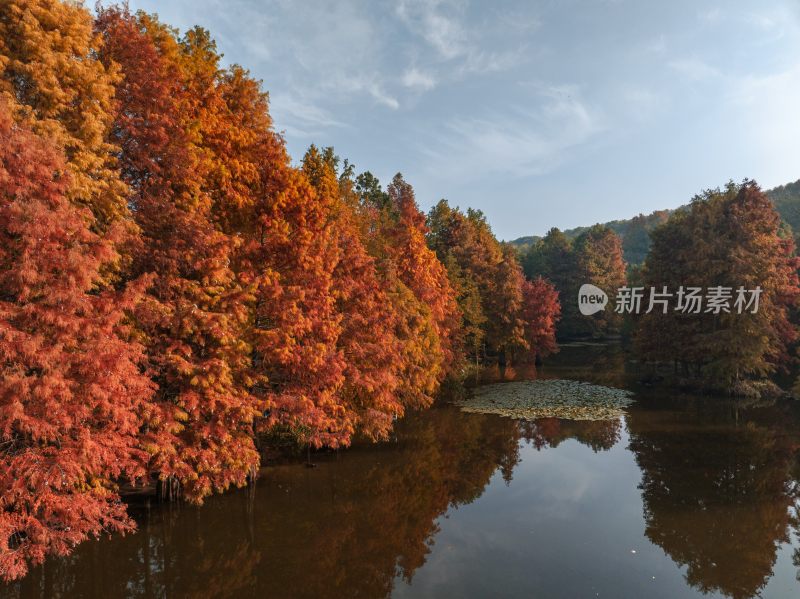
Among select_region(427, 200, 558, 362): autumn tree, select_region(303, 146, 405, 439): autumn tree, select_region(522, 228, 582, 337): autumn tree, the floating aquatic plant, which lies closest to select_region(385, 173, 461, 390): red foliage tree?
the floating aquatic plant

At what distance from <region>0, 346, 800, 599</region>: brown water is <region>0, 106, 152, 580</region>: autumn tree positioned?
2812 mm

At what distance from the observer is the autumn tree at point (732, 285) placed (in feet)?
104

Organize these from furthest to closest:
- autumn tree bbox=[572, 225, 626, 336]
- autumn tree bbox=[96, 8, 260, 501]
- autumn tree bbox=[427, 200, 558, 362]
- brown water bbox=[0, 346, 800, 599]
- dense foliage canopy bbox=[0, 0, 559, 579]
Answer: autumn tree bbox=[572, 225, 626, 336] < autumn tree bbox=[427, 200, 558, 362] < autumn tree bbox=[96, 8, 260, 501] < brown water bbox=[0, 346, 800, 599] < dense foliage canopy bbox=[0, 0, 559, 579]

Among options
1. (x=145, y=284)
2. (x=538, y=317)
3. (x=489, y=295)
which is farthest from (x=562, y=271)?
(x=145, y=284)

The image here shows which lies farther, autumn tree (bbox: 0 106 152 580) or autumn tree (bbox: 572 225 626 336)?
autumn tree (bbox: 572 225 626 336)

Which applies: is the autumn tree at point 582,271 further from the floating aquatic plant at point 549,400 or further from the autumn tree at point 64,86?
the autumn tree at point 64,86

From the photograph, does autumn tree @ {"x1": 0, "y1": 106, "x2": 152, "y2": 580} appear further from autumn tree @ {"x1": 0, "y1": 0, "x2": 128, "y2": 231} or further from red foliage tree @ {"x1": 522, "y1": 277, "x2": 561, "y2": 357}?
red foliage tree @ {"x1": 522, "y1": 277, "x2": 561, "y2": 357}

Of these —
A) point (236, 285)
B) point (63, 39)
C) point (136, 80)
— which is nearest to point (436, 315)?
Answer: point (236, 285)

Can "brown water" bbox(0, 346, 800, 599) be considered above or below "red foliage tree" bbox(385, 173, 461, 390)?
below

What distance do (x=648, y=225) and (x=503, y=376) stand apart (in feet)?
424

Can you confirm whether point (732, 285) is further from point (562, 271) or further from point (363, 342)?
point (562, 271)

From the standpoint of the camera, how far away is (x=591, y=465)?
65.7ft

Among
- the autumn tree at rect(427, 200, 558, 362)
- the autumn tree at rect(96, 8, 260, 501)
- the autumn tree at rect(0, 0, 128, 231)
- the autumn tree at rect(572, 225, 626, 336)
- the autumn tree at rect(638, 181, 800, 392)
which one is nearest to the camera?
the autumn tree at rect(0, 0, 128, 231)

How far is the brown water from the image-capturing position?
36.8ft
